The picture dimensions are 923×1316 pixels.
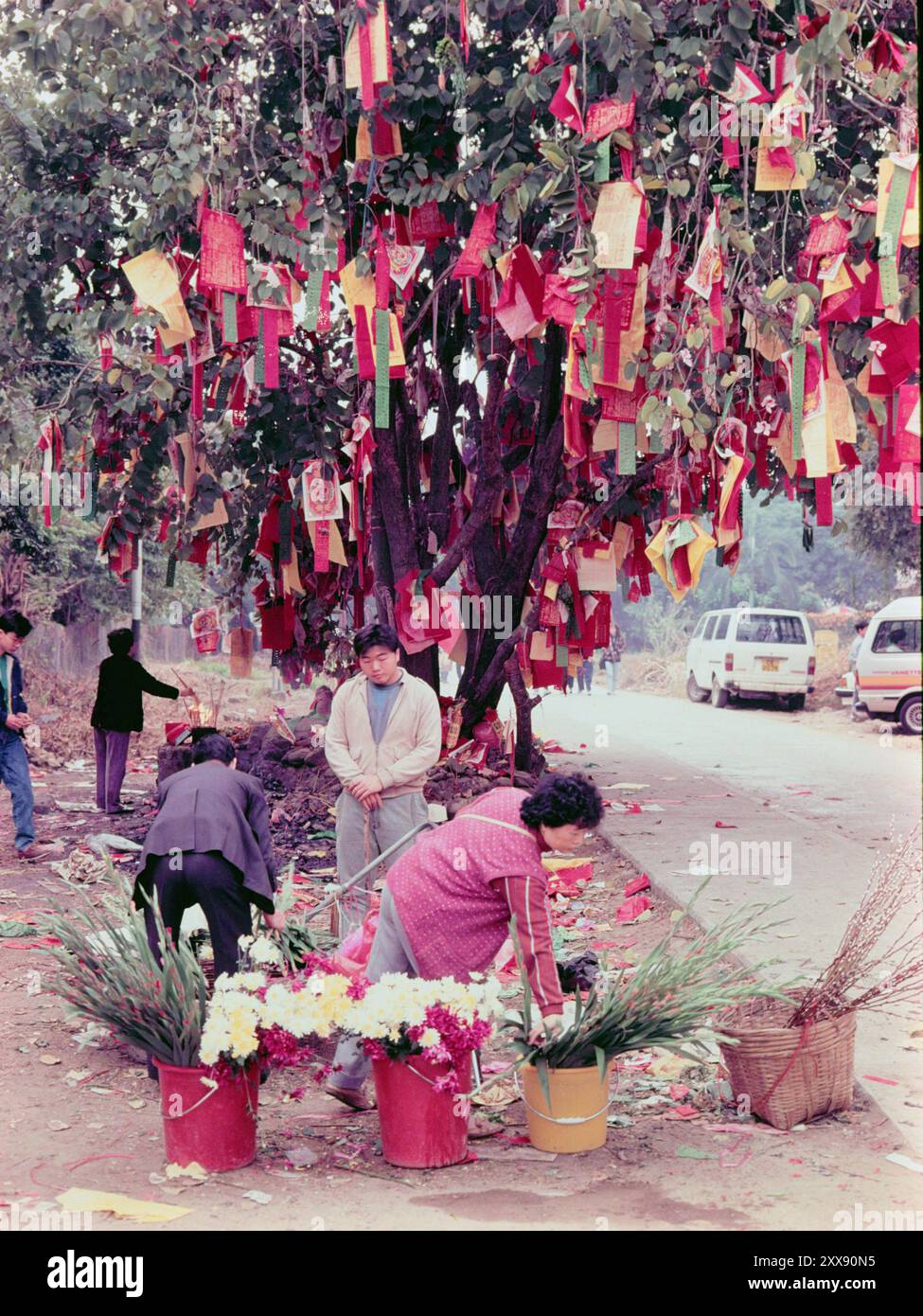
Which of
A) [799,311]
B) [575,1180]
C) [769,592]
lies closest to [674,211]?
[799,311]

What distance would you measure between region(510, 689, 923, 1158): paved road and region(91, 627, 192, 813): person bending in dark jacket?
162 inches

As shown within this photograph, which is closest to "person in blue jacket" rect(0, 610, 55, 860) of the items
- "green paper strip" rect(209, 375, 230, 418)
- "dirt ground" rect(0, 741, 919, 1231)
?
"green paper strip" rect(209, 375, 230, 418)

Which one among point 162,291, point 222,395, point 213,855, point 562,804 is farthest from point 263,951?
point 222,395

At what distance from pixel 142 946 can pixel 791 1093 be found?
7.33 ft

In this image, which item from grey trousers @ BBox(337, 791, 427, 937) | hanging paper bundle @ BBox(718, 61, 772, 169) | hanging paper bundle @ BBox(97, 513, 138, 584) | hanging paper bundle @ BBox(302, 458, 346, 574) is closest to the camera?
grey trousers @ BBox(337, 791, 427, 937)

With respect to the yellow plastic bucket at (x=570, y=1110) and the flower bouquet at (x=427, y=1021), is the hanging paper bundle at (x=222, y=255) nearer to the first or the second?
the flower bouquet at (x=427, y=1021)

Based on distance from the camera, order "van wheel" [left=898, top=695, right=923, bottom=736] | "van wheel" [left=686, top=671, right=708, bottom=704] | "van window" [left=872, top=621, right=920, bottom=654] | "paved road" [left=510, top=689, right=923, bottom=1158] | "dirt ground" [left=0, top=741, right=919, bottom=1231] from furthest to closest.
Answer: "van wheel" [left=686, top=671, right=708, bottom=704] → "van wheel" [left=898, top=695, right=923, bottom=736] → "van window" [left=872, top=621, right=920, bottom=654] → "paved road" [left=510, top=689, right=923, bottom=1158] → "dirt ground" [left=0, top=741, right=919, bottom=1231]

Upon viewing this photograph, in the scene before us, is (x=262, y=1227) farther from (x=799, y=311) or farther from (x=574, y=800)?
(x=799, y=311)

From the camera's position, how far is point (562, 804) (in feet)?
13.6

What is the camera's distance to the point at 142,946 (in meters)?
4.58

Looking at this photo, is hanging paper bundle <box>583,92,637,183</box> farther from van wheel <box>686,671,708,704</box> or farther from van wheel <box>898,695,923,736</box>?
van wheel <box>686,671,708,704</box>

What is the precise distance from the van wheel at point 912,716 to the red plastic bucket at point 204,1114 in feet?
54.8

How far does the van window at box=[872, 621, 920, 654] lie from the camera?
63.1 ft

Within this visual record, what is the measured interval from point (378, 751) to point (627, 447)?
281 cm
